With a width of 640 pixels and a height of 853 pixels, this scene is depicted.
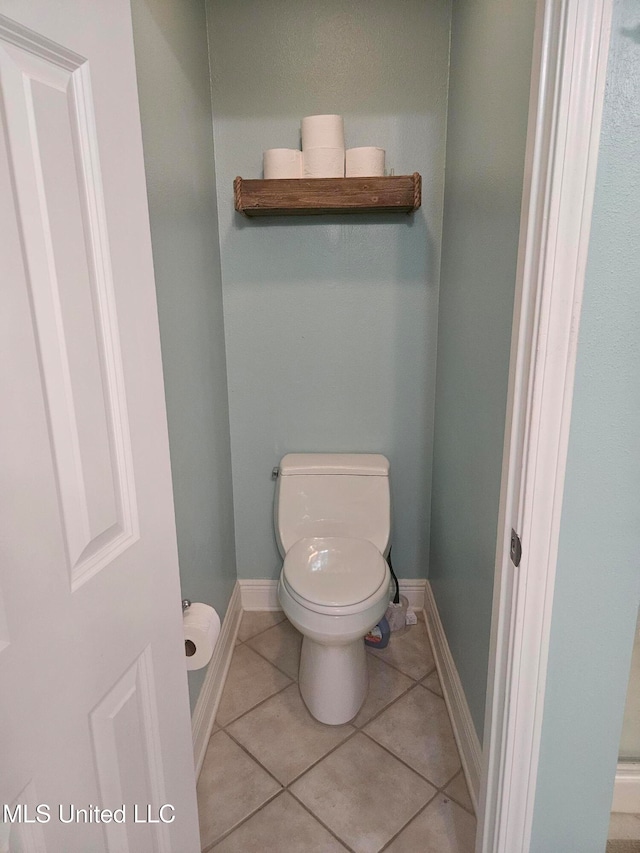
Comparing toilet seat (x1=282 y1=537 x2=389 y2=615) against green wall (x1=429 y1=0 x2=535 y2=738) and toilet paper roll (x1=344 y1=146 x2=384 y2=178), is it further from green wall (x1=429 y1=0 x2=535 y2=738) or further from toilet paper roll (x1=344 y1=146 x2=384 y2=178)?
toilet paper roll (x1=344 y1=146 x2=384 y2=178)

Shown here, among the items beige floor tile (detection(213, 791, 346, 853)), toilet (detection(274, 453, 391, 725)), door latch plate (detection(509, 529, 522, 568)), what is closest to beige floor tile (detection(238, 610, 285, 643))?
toilet (detection(274, 453, 391, 725))

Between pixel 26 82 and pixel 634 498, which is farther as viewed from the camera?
pixel 634 498

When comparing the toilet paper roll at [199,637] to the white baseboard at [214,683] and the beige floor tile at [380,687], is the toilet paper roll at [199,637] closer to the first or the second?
the white baseboard at [214,683]

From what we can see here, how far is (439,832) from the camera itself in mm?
1400

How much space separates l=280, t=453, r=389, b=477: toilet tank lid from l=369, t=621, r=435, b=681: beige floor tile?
0.67 meters

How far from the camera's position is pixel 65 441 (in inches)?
27.0

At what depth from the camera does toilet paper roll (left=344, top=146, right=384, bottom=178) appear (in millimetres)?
1748

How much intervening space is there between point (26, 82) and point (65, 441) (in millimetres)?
409

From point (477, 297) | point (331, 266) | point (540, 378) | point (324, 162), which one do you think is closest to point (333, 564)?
point (477, 297)

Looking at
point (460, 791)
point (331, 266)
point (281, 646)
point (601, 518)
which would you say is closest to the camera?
point (601, 518)

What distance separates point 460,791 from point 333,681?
1.50 ft

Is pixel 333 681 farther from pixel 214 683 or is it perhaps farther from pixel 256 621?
pixel 256 621

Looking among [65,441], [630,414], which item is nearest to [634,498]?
[630,414]

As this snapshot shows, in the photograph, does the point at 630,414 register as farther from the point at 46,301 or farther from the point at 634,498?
the point at 46,301
